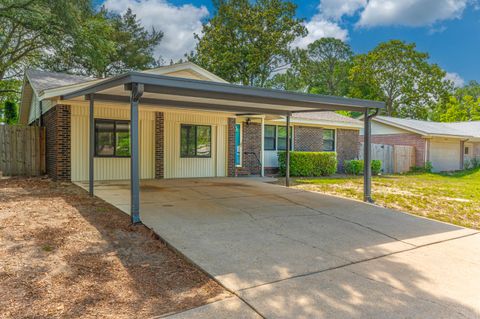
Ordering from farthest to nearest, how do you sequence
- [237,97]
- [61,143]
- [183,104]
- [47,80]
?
1. [47,80]
2. [61,143]
3. [183,104]
4. [237,97]

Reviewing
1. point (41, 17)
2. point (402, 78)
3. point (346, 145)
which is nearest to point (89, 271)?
point (41, 17)

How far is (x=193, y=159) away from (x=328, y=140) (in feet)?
25.4

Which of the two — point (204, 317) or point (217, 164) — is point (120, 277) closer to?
point (204, 317)

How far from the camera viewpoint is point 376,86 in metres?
39.1

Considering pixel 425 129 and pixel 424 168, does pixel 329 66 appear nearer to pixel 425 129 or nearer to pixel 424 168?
pixel 425 129

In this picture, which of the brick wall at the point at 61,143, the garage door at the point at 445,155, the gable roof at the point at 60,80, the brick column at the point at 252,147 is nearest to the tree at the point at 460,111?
the garage door at the point at 445,155

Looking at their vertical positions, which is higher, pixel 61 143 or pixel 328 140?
pixel 328 140

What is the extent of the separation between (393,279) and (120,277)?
10.3ft

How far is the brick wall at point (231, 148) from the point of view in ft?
46.3

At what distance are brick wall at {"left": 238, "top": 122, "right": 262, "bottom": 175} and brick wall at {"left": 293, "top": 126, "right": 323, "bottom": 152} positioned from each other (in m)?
2.18

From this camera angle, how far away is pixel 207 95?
22.6 feet

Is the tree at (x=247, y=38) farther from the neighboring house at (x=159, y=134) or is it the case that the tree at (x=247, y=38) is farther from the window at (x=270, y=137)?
the window at (x=270, y=137)

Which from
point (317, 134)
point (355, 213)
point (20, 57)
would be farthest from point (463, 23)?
point (20, 57)

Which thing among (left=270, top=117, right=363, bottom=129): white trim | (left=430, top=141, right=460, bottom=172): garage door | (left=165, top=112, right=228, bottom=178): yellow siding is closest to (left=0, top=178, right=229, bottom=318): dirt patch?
(left=165, top=112, right=228, bottom=178): yellow siding
